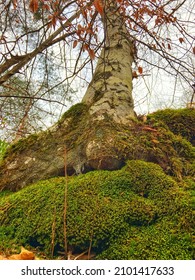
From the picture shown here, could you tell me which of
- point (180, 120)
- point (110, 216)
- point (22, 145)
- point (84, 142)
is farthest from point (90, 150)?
point (180, 120)

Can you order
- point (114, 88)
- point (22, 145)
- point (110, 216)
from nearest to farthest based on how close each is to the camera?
point (110, 216)
point (22, 145)
point (114, 88)

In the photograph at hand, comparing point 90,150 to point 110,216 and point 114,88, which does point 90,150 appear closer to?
point 110,216

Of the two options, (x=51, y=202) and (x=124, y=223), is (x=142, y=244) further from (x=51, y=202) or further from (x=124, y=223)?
(x=51, y=202)

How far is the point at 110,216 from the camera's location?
1.23m

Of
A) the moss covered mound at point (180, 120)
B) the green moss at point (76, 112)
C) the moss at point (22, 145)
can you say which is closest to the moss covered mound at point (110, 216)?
the moss at point (22, 145)

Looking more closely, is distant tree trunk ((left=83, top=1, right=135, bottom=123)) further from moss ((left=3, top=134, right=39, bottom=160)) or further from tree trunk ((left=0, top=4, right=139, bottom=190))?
moss ((left=3, top=134, right=39, bottom=160))

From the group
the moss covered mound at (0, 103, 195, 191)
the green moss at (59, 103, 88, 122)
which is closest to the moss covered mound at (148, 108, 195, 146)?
the moss covered mound at (0, 103, 195, 191)

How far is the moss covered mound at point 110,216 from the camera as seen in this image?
1.15 meters

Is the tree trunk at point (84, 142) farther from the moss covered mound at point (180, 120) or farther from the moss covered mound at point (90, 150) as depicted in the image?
the moss covered mound at point (180, 120)

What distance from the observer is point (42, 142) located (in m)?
1.94

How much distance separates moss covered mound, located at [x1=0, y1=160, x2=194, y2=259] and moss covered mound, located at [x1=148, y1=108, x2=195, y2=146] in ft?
2.64

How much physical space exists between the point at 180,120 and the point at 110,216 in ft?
4.37

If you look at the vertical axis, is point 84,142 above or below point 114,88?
below

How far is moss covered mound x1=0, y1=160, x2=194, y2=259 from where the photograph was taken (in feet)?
3.77
